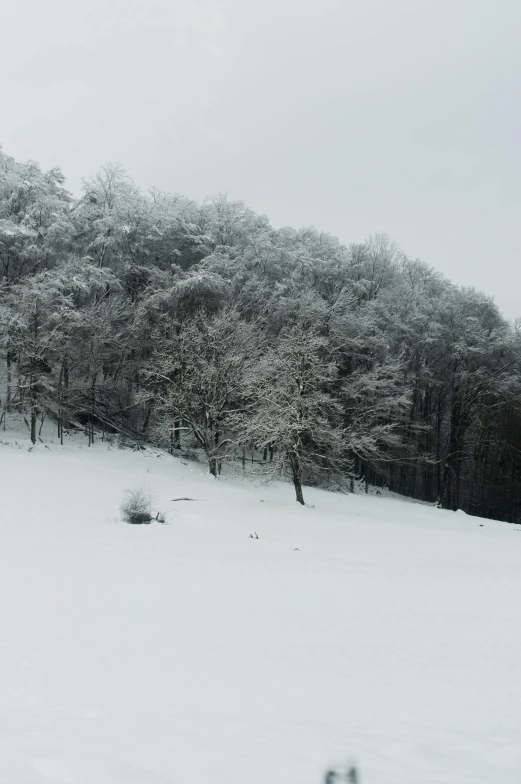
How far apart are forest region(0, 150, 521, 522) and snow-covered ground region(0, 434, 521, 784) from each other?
10.9 meters

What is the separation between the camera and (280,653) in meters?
7.16

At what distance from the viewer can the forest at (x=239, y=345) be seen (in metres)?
28.0

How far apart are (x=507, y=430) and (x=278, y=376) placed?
69.0 feet

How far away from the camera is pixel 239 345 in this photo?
100ft

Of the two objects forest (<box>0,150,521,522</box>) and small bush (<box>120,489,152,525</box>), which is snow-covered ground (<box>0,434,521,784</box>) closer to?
small bush (<box>120,489,152,525</box>)

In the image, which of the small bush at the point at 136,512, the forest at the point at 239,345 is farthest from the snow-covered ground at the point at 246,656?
the forest at the point at 239,345

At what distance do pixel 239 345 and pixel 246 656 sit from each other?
24642mm

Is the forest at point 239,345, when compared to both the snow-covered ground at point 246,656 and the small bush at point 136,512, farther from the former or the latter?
the snow-covered ground at point 246,656

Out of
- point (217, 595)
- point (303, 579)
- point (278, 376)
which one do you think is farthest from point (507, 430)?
point (217, 595)

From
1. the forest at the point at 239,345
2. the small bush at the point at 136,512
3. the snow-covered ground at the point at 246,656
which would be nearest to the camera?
the snow-covered ground at the point at 246,656

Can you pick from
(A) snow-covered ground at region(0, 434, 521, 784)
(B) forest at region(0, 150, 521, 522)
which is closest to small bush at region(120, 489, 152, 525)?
(A) snow-covered ground at region(0, 434, 521, 784)

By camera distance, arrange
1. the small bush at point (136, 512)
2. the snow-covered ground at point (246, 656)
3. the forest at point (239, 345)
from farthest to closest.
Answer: the forest at point (239, 345) < the small bush at point (136, 512) < the snow-covered ground at point (246, 656)

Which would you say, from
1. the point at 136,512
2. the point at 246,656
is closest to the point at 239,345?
the point at 136,512

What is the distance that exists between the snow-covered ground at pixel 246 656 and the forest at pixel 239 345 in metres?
10.9
